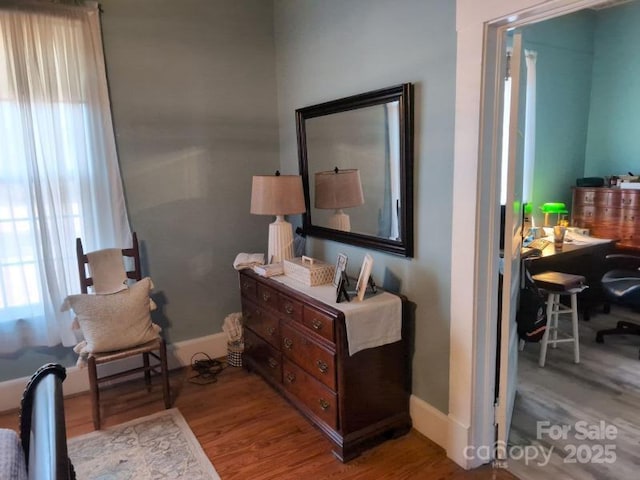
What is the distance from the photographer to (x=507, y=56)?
2105 mm

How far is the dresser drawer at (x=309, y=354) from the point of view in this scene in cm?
223

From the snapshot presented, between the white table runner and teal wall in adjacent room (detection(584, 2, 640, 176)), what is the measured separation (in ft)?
12.2

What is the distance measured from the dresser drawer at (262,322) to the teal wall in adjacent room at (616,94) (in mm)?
4080

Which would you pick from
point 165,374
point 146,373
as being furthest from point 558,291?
point 146,373

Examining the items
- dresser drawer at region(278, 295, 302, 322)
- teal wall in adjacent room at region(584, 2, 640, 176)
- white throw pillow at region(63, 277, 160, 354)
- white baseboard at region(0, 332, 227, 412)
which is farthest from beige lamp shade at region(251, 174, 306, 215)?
teal wall in adjacent room at region(584, 2, 640, 176)

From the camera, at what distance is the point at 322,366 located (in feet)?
7.49

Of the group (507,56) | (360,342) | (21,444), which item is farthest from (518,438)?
(21,444)

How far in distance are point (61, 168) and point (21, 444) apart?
1792 mm

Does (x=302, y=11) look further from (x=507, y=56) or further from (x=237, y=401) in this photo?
(x=237, y=401)

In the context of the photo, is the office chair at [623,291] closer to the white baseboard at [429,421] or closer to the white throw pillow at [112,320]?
the white baseboard at [429,421]

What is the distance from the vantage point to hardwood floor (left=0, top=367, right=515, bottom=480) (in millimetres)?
2160

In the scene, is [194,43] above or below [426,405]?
above

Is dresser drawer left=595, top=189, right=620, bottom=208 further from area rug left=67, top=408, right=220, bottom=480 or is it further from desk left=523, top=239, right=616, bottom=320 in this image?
area rug left=67, top=408, right=220, bottom=480

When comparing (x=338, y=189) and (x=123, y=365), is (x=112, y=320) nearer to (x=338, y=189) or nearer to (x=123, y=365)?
(x=123, y=365)
